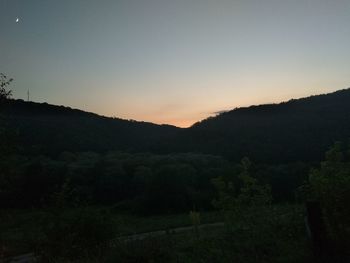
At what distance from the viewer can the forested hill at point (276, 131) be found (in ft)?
267

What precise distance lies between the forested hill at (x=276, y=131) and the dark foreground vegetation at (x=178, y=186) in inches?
13.6

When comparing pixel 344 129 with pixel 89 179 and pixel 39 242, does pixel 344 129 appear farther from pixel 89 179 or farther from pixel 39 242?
pixel 39 242

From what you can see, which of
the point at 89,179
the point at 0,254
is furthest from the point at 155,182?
the point at 0,254

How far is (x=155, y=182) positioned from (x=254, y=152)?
2380cm

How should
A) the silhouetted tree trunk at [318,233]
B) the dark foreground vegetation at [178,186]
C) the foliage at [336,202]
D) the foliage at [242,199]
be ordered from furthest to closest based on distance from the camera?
1. the foliage at [242,199]
2. the dark foreground vegetation at [178,186]
3. the foliage at [336,202]
4. the silhouetted tree trunk at [318,233]

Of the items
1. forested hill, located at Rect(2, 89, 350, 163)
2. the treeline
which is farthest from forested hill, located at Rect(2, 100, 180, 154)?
the treeline

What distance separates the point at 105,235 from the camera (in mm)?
20516

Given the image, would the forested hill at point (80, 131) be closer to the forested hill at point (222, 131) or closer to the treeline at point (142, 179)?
the forested hill at point (222, 131)

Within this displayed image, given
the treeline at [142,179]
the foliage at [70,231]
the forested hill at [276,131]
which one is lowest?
the foliage at [70,231]

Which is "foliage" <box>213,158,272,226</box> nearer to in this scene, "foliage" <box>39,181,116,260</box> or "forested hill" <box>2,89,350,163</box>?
"foliage" <box>39,181,116,260</box>

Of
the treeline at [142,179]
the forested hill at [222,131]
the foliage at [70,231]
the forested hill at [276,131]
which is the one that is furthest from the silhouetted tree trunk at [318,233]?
the forested hill at [222,131]

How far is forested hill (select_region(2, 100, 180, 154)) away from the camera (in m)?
108

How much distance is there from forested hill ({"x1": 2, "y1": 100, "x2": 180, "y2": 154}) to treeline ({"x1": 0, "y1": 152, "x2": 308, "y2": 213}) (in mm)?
9427

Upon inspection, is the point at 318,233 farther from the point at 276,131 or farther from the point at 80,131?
the point at 80,131
